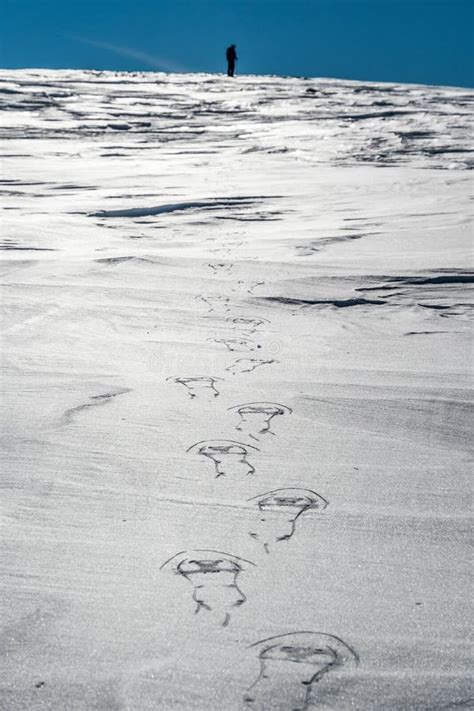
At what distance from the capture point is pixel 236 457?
176 centimetres

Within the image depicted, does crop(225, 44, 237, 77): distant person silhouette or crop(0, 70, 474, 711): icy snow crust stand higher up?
crop(225, 44, 237, 77): distant person silhouette

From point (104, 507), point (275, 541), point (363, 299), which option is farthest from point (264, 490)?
point (363, 299)

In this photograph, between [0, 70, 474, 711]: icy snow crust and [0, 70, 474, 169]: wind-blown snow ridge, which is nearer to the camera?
[0, 70, 474, 711]: icy snow crust

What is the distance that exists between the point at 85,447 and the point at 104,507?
11.2 inches

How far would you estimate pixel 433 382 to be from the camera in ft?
7.35

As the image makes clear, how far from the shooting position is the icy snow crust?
111cm

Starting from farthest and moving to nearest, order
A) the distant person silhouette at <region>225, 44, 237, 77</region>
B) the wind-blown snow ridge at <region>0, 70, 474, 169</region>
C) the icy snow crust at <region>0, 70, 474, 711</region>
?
1. the distant person silhouette at <region>225, 44, 237, 77</region>
2. the wind-blown snow ridge at <region>0, 70, 474, 169</region>
3. the icy snow crust at <region>0, 70, 474, 711</region>

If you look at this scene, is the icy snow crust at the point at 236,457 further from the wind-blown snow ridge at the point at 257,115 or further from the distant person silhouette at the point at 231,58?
the distant person silhouette at the point at 231,58

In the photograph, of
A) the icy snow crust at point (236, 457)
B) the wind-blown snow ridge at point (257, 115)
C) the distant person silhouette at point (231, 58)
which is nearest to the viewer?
the icy snow crust at point (236, 457)

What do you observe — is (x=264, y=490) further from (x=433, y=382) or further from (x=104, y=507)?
(x=433, y=382)

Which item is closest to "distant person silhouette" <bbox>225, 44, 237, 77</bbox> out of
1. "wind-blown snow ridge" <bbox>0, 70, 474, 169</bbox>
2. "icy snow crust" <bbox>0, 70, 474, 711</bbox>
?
"wind-blown snow ridge" <bbox>0, 70, 474, 169</bbox>

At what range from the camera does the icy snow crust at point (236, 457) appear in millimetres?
1114

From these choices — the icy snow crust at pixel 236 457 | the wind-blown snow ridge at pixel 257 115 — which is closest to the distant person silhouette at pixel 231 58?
the wind-blown snow ridge at pixel 257 115

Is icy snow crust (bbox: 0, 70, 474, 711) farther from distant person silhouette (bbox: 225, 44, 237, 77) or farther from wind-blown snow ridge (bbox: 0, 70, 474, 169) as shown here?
distant person silhouette (bbox: 225, 44, 237, 77)
